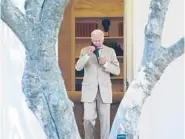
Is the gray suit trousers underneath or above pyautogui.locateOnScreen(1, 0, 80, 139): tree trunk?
underneath

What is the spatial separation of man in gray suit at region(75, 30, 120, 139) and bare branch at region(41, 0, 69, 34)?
2165mm

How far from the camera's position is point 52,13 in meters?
1.69

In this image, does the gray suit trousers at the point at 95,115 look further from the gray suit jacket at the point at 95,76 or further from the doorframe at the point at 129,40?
the doorframe at the point at 129,40

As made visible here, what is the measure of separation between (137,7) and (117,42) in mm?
3316

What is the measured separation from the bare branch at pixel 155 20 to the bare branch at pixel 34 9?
44cm

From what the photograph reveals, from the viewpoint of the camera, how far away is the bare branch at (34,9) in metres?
1.73

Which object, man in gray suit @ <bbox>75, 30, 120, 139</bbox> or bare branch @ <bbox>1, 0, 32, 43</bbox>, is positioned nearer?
bare branch @ <bbox>1, 0, 32, 43</bbox>

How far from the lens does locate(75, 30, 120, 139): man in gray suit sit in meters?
3.88

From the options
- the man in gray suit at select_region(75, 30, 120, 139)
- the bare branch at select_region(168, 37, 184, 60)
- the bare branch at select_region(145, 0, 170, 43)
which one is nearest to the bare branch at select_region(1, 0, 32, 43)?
the bare branch at select_region(145, 0, 170, 43)

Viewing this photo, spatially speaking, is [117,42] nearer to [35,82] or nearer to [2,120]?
[2,120]

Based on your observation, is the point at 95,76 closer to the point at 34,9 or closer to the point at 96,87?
the point at 96,87

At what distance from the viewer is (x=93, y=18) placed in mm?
7109

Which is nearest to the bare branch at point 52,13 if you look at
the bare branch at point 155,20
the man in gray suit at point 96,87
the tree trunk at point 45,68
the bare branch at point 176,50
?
the tree trunk at point 45,68

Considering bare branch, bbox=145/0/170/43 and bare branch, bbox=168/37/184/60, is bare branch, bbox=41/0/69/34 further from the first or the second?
bare branch, bbox=168/37/184/60
